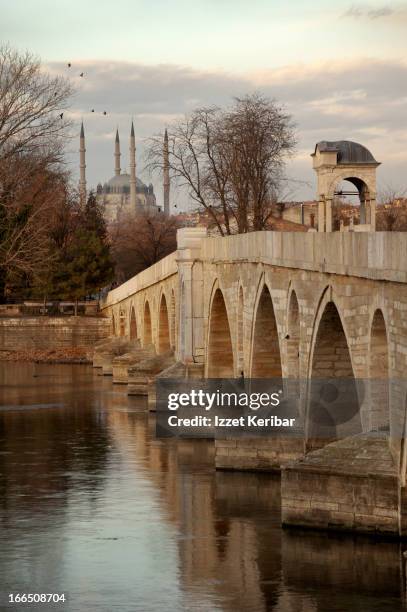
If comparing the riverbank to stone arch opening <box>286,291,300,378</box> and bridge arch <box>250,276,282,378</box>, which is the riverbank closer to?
bridge arch <box>250,276,282,378</box>

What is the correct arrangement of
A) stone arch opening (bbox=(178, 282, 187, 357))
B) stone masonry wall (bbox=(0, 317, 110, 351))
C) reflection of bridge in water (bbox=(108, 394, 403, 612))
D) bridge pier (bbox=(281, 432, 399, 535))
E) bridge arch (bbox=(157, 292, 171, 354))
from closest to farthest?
reflection of bridge in water (bbox=(108, 394, 403, 612)) < bridge pier (bbox=(281, 432, 399, 535)) < stone arch opening (bbox=(178, 282, 187, 357)) < bridge arch (bbox=(157, 292, 171, 354)) < stone masonry wall (bbox=(0, 317, 110, 351))

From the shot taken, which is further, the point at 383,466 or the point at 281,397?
the point at 281,397

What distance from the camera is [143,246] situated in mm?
84000

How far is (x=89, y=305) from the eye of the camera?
7275 cm

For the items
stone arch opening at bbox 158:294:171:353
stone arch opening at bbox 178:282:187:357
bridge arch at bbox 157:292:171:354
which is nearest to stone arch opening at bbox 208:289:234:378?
stone arch opening at bbox 178:282:187:357

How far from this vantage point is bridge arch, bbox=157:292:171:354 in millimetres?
47719

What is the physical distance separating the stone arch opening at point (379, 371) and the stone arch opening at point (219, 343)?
1432cm

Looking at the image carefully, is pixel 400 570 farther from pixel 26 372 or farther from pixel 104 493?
pixel 26 372

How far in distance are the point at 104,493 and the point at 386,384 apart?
6.62 meters

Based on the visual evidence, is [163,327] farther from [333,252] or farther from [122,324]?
[333,252]

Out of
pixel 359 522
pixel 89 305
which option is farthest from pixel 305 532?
pixel 89 305

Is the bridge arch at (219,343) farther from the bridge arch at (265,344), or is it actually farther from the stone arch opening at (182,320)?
the bridge arch at (265,344)

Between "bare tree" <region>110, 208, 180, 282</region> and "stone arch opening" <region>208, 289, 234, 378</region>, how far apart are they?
144ft

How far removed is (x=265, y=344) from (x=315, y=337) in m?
5.60
